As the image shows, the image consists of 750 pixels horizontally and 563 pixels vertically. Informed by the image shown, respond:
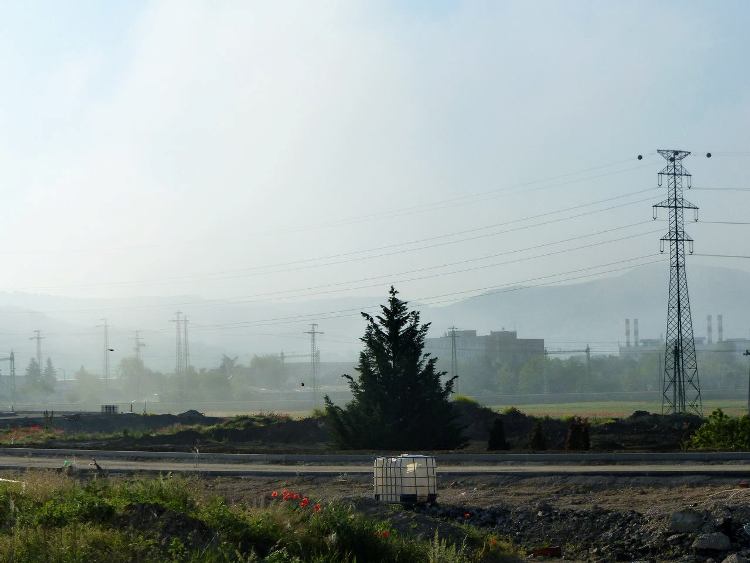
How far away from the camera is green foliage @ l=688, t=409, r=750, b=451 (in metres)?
37.3

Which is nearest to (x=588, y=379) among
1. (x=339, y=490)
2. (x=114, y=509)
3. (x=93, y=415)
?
(x=93, y=415)

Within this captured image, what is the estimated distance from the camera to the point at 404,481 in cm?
2400

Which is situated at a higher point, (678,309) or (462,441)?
(678,309)

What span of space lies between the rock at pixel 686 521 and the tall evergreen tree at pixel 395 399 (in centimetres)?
1967

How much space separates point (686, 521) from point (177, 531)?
11278mm

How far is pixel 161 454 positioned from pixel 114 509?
21.1 metres

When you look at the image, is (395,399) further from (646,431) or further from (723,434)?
(646,431)

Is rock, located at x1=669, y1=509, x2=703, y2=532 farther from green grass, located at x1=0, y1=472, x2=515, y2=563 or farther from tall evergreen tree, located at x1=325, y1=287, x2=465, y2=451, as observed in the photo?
tall evergreen tree, located at x1=325, y1=287, x2=465, y2=451

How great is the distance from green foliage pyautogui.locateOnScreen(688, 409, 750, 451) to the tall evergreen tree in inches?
381

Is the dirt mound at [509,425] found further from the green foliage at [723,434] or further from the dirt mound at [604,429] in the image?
the green foliage at [723,434]

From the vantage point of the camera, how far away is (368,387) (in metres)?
43.1

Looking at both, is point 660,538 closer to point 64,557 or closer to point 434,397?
point 64,557

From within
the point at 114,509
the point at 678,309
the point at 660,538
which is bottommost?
the point at 660,538

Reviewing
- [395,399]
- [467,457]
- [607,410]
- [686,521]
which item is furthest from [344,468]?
[607,410]
